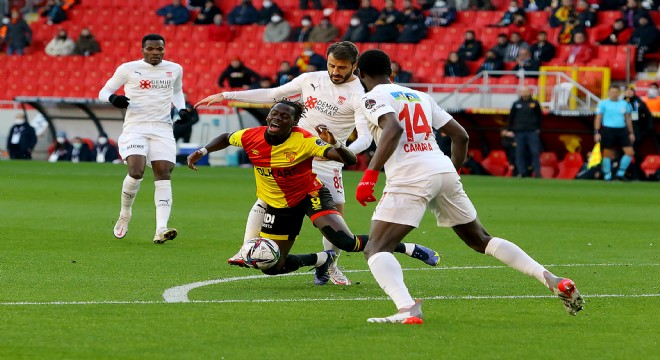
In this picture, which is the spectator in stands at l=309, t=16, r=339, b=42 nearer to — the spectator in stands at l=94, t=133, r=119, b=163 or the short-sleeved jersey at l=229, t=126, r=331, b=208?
the spectator in stands at l=94, t=133, r=119, b=163

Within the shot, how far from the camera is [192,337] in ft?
23.7

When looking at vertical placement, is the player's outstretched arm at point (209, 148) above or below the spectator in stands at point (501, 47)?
above

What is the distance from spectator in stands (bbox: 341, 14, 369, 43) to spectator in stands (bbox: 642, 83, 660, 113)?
788cm

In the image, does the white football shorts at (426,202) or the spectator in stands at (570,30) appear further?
the spectator in stands at (570,30)

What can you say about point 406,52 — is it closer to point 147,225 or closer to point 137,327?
point 147,225

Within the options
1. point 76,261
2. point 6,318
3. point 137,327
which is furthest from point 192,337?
point 76,261

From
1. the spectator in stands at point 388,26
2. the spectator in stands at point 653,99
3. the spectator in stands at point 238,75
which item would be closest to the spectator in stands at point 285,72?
the spectator in stands at point 238,75

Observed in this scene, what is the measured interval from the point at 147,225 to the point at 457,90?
49.4ft

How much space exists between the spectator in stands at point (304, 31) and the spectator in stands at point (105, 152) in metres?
5.61

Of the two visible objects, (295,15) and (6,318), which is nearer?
(6,318)

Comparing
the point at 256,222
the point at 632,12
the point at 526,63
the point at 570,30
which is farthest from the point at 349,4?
the point at 256,222

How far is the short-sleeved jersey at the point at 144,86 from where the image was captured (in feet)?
45.9

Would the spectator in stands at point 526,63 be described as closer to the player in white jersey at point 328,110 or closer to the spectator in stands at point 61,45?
the spectator in stands at point 61,45

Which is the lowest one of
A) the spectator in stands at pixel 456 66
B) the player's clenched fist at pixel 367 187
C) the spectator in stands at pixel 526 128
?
the spectator in stands at pixel 526 128
